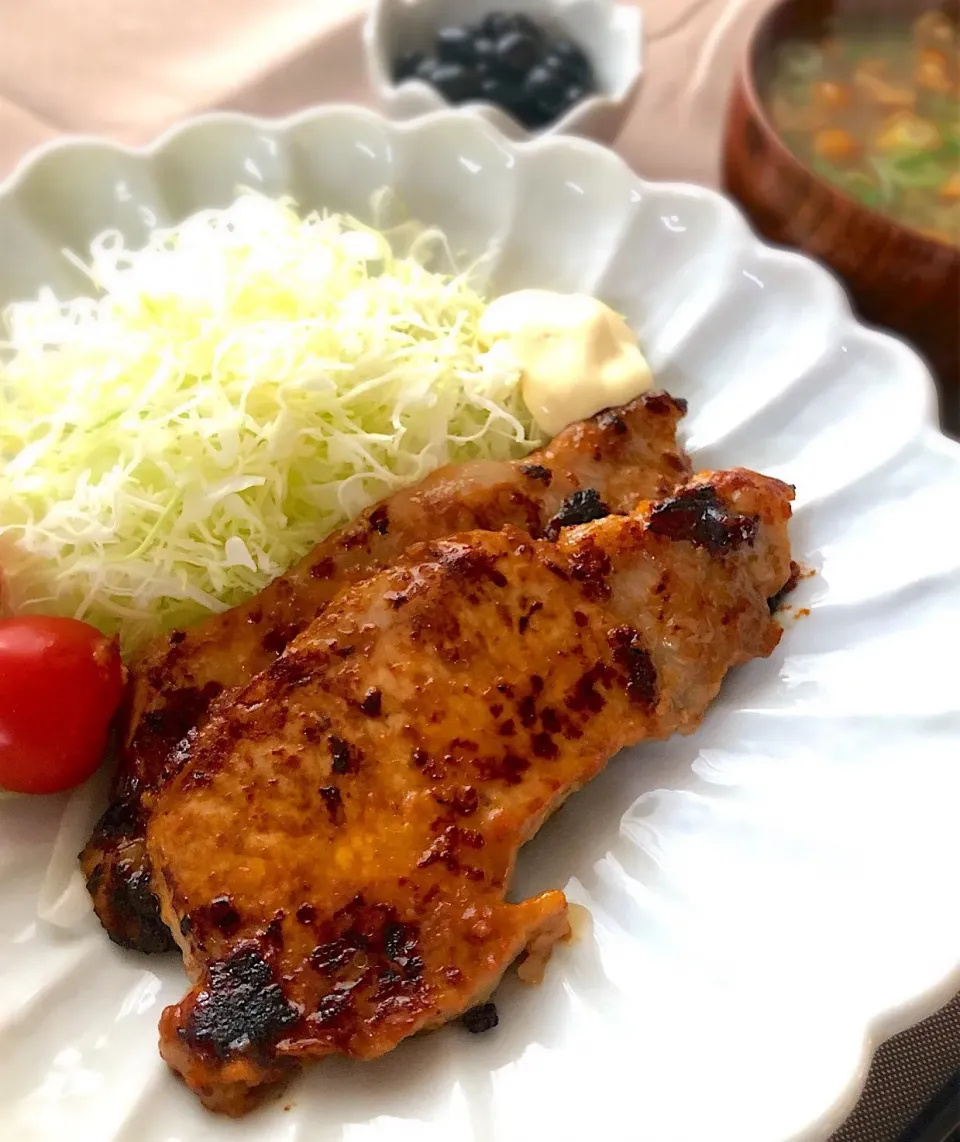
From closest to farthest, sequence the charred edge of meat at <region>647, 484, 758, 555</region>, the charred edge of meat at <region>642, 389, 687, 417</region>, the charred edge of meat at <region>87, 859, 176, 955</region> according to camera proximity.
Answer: the charred edge of meat at <region>87, 859, 176, 955</region>
the charred edge of meat at <region>647, 484, 758, 555</region>
the charred edge of meat at <region>642, 389, 687, 417</region>

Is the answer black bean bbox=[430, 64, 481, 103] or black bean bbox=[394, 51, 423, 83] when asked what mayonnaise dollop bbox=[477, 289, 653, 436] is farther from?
black bean bbox=[394, 51, 423, 83]

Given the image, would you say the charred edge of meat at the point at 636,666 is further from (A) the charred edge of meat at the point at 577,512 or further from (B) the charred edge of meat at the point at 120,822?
(B) the charred edge of meat at the point at 120,822

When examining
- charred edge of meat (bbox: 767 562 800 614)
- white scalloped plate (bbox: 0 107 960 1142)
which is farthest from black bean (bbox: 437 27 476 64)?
charred edge of meat (bbox: 767 562 800 614)

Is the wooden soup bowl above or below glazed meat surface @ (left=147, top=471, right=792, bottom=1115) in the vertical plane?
above

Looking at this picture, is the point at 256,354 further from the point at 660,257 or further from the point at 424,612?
the point at 660,257

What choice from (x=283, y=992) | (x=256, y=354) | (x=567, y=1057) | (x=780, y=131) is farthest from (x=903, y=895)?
(x=780, y=131)

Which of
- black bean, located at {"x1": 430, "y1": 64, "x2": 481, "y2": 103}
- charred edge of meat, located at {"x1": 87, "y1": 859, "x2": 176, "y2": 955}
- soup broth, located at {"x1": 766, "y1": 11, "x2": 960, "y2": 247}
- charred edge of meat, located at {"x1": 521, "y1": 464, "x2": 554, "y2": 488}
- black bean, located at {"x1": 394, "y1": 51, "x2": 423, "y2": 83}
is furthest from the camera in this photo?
black bean, located at {"x1": 394, "y1": 51, "x2": 423, "y2": 83}

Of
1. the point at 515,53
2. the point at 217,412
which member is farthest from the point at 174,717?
the point at 515,53

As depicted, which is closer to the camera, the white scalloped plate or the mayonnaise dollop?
the white scalloped plate
